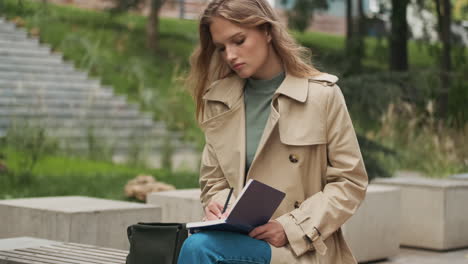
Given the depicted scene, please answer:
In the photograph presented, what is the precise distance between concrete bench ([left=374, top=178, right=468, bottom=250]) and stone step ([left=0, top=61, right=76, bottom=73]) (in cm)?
1073

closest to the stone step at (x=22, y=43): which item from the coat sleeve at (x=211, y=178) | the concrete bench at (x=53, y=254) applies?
the concrete bench at (x=53, y=254)

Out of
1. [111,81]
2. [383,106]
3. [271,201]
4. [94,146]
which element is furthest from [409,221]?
[111,81]

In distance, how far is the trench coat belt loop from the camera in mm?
3439

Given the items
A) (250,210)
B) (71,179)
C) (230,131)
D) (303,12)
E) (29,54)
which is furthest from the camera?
(303,12)

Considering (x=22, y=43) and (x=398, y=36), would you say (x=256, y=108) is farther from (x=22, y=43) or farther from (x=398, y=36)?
(x=22, y=43)

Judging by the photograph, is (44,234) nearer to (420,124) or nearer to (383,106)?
(383,106)

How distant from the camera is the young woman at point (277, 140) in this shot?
11.3 feet

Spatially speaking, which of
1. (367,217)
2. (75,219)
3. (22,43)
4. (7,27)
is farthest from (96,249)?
(7,27)

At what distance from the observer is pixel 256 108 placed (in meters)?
→ 3.72

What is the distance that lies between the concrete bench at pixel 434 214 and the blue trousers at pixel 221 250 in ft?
17.0

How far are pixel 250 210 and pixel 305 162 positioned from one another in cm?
40

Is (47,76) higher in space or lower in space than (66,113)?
higher

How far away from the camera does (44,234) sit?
6.45 meters

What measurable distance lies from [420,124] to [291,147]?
9.53 meters
